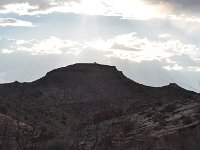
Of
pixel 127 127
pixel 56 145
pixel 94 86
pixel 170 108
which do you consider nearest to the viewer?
pixel 56 145

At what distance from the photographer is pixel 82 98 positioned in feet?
258

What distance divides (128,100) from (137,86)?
12.0 m

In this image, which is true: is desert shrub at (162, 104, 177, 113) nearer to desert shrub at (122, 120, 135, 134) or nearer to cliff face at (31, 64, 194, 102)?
desert shrub at (122, 120, 135, 134)

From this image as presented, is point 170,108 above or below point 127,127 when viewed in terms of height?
above

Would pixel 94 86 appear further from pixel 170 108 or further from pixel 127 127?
pixel 127 127

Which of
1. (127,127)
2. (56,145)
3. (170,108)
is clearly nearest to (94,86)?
(170,108)

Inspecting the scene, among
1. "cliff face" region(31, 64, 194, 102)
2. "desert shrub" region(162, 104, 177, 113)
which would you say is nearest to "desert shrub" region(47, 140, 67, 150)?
"desert shrub" region(162, 104, 177, 113)

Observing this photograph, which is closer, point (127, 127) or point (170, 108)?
point (127, 127)

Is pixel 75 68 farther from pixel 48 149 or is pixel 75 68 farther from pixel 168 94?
pixel 48 149

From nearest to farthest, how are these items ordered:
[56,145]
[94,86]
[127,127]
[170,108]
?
1. [56,145]
2. [127,127]
3. [170,108]
4. [94,86]

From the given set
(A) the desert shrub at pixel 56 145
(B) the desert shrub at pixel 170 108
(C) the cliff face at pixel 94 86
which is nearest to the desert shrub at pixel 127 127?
(B) the desert shrub at pixel 170 108

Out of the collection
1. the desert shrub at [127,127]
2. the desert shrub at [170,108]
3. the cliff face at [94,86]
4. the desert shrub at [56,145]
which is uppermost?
the cliff face at [94,86]

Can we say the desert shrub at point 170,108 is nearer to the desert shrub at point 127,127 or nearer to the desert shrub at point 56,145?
the desert shrub at point 127,127

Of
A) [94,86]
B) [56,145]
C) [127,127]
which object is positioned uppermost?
[94,86]
